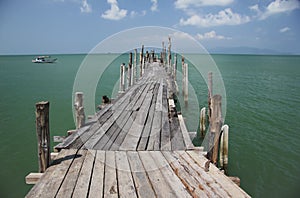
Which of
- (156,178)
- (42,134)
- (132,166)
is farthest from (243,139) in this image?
(42,134)

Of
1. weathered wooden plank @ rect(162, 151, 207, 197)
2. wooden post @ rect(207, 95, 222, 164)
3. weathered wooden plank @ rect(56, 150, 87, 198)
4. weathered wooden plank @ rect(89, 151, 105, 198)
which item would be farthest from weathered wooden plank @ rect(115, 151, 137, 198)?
wooden post @ rect(207, 95, 222, 164)

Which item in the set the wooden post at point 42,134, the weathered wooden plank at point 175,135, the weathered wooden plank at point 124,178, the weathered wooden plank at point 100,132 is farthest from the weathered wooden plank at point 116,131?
the weathered wooden plank at point 175,135

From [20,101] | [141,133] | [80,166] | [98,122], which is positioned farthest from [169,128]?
[20,101]

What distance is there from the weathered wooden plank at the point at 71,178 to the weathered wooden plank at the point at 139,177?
0.81 meters

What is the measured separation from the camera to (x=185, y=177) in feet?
11.2

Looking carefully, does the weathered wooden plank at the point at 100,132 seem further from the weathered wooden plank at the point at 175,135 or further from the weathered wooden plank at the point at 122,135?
the weathered wooden plank at the point at 175,135

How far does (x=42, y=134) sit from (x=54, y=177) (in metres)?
0.77

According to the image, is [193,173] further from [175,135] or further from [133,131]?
[133,131]

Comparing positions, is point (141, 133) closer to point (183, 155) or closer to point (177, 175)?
point (183, 155)

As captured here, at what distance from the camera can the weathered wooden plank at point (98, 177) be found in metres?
3.02

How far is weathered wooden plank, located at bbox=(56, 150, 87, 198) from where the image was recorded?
3.01m

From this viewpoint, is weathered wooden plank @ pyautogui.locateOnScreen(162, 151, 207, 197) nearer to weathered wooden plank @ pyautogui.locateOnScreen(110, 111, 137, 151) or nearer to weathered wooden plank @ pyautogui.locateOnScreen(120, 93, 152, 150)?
weathered wooden plank @ pyautogui.locateOnScreen(120, 93, 152, 150)

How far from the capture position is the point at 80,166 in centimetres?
373

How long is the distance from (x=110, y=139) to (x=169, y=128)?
1479mm
